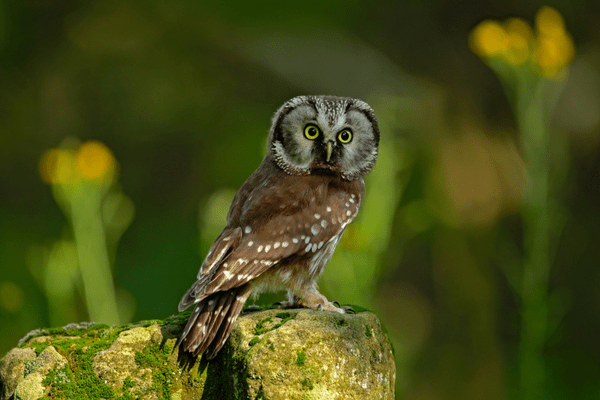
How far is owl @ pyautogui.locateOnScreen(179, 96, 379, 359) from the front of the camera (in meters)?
2.49

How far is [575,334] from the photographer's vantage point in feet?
19.6

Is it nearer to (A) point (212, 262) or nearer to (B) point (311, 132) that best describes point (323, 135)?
(B) point (311, 132)

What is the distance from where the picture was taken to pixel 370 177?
408 cm

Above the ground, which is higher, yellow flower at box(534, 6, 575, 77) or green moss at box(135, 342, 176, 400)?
yellow flower at box(534, 6, 575, 77)

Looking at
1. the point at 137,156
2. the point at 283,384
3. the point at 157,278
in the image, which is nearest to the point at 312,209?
the point at 283,384

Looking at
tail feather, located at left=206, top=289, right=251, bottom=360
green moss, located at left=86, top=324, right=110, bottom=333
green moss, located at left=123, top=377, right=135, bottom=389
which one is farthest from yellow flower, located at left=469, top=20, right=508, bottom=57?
green moss, located at left=123, top=377, right=135, bottom=389

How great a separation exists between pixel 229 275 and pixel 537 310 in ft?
7.04

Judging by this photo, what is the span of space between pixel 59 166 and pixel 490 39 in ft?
9.23

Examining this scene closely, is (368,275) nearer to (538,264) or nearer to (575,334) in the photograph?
(538,264)

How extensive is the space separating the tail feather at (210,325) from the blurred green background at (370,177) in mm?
1288

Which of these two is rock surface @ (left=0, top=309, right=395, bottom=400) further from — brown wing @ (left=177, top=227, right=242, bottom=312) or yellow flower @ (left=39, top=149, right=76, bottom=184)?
yellow flower @ (left=39, top=149, right=76, bottom=184)

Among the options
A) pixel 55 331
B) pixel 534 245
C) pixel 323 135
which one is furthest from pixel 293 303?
pixel 534 245

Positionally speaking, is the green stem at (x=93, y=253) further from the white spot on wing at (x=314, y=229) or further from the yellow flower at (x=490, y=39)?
the yellow flower at (x=490, y=39)

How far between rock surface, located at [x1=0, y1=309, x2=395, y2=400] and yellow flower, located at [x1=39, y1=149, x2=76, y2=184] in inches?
64.4
